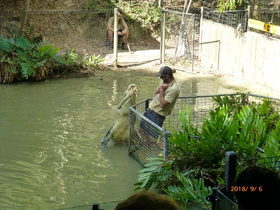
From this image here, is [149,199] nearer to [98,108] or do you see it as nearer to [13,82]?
[98,108]

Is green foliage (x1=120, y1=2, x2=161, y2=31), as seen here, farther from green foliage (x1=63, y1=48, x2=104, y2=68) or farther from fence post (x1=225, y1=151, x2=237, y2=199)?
fence post (x1=225, y1=151, x2=237, y2=199)

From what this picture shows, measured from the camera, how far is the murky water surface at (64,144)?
7.99 meters

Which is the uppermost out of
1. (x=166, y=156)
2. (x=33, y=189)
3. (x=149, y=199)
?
(x=149, y=199)

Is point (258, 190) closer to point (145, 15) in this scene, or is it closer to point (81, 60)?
point (81, 60)

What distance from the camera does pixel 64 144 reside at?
10.3 meters

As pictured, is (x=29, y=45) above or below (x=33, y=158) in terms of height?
above

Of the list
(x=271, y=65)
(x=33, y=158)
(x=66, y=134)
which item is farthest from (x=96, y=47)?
(x=33, y=158)

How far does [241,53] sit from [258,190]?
14171 mm

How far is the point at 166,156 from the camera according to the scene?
760 cm

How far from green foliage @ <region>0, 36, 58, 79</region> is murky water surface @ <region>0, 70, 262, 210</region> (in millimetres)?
520

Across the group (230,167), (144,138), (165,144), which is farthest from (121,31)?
(230,167)

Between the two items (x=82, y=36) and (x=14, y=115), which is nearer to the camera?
(x=14, y=115)

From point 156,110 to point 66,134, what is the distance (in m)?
2.57

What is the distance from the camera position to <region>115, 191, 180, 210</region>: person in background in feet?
8.41
